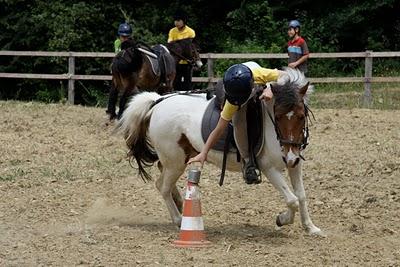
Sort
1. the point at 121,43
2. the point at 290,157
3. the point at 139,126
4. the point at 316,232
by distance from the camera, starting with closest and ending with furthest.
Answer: the point at 290,157 < the point at 316,232 < the point at 139,126 < the point at 121,43

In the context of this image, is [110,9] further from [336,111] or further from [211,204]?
[211,204]

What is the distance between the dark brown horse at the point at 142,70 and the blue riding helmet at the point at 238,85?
26.0ft

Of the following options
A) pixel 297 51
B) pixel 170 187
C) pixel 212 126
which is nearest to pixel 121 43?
pixel 297 51

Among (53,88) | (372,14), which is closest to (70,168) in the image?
(53,88)

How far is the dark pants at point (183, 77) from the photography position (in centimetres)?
1662

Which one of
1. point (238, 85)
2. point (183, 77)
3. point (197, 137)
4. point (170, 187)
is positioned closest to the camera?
point (238, 85)

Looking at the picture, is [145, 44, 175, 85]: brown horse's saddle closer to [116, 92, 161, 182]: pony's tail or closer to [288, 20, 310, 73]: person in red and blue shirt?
[288, 20, 310, 73]: person in red and blue shirt

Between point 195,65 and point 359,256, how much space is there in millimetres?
9799

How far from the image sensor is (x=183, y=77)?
16.8 meters

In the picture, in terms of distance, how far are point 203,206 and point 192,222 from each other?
1.80 meters

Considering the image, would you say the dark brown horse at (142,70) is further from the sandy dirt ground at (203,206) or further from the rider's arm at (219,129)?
the rider's arm at (219,129)

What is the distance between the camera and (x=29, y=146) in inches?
529

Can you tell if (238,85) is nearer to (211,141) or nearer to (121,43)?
(211,141)

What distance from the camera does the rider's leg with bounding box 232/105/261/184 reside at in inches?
312
